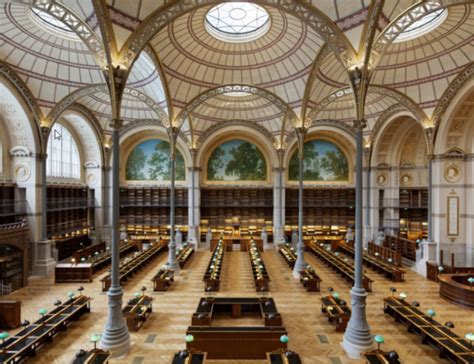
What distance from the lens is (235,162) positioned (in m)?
27.8

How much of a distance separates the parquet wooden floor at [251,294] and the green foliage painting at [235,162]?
10.9 metres

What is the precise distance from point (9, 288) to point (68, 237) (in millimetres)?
8187

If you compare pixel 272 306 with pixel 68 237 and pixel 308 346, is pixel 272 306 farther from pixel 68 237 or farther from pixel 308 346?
pixel 68 237

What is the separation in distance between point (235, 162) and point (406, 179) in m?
14.7

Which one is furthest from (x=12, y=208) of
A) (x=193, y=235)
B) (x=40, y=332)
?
(x=193, y=235)

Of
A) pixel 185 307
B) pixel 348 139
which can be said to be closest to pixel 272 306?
pixel 185 307

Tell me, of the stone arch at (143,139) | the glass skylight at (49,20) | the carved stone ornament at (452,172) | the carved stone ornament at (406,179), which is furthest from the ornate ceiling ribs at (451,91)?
the glass skylight at (49,20)

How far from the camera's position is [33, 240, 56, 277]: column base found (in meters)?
16.9

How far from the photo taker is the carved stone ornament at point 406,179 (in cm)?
2455

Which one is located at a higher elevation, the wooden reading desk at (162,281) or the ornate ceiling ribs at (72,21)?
the ornate ceiling ribs at (72,21)

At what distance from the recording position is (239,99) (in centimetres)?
2309

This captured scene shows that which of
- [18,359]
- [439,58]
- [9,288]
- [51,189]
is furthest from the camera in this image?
[51,189]

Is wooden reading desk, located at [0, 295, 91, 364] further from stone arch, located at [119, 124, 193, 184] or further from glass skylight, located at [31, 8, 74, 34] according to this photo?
stone arch, located at [119, 124, 193, 184]

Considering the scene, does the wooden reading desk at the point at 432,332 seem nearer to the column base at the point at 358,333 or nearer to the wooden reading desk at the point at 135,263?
the column base at the point at 358,333
